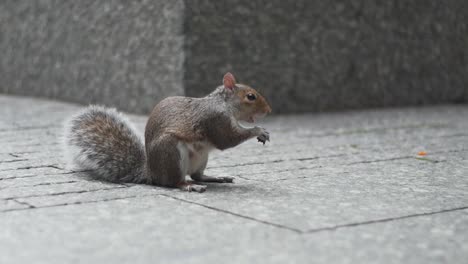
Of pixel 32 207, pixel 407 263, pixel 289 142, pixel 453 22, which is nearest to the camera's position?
pixel 407 263

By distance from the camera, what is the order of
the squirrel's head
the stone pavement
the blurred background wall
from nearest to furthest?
the stone pavement < the squirrel's head < the blurred background wall

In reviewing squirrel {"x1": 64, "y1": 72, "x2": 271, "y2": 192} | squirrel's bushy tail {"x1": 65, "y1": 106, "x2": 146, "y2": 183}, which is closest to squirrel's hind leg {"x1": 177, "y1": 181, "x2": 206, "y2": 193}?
squirrel {"x1": 64, "y1": 72, "x2": 271, "y2": 192}

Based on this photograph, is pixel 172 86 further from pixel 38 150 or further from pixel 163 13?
pixel 38 150

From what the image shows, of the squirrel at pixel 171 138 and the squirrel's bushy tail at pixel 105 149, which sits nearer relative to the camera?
A: the squirrel at pixel 171 138

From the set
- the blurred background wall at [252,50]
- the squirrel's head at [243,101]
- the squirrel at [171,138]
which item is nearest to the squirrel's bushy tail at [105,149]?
the squirrel at [171,138]

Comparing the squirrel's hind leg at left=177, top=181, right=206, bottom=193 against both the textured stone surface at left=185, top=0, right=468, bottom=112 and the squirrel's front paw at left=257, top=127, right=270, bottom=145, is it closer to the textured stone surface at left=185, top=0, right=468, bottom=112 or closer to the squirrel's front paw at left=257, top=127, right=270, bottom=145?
the squirrel's front paw at left=257, top=127, right=270, bottom=145

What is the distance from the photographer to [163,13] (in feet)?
23.0

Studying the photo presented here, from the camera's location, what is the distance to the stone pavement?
253 cm

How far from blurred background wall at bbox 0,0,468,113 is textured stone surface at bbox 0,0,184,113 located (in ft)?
0.03

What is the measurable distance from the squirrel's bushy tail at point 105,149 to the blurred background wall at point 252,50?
115 inches

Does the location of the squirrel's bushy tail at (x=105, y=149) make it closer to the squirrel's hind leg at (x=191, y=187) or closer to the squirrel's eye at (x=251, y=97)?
the squirrel's hind leg at (x=191, y=187)

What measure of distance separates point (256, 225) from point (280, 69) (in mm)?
4722

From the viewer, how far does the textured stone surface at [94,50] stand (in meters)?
7.05

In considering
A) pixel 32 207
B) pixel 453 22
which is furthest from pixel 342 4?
pixel 32 207
